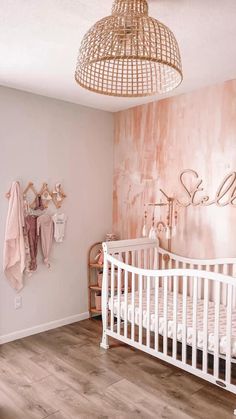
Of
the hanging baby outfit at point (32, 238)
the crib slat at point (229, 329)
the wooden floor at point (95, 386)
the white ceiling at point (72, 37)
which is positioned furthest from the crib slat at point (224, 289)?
the hanging baby outfit at point (32, 238)

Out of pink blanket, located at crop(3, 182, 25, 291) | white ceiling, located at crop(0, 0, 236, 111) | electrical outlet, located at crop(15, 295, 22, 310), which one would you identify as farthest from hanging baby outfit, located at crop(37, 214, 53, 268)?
white ceiling, located at crop(0, 0, 236, 111)

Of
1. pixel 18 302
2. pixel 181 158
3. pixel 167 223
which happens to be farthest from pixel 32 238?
pixel 181 158

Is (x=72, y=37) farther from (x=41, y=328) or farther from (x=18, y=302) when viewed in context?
(x=41, y=328)

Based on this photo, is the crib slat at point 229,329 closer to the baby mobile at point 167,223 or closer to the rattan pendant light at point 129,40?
the baby mobile at point 167,223

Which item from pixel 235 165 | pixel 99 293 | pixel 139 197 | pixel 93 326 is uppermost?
pixel 235 165

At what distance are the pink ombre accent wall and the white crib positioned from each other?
275 millimetres

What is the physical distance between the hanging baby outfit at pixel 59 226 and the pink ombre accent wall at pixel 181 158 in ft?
2.54

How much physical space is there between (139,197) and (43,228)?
44.8 inches

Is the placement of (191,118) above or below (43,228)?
above

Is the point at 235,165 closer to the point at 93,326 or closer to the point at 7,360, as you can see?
the point at 93,326

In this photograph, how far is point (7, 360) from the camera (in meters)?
3.01

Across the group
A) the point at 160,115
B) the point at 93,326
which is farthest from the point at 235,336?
the point at 160,115

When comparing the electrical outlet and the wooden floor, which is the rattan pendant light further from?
the electrical outlet

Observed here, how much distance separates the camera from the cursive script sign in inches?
122
